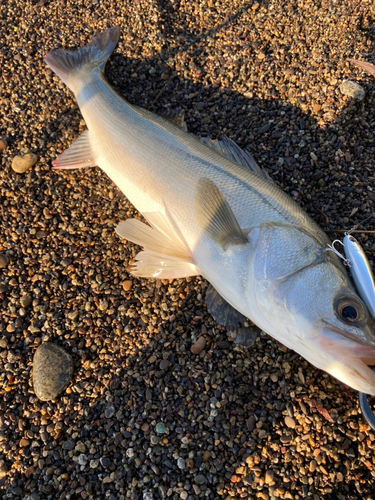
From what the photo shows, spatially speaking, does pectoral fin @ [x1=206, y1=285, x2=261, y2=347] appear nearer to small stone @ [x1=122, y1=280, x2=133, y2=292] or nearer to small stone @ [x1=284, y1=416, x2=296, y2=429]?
small stone @ [x1=284, y1=416, x2=296, y2=429]

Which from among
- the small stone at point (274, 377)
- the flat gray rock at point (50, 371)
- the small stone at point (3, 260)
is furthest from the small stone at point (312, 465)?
the small stone at point (3, 260)

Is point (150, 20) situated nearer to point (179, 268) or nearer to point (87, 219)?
point (87, 219)

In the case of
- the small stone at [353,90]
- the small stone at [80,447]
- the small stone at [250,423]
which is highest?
the small stone at [353,90]

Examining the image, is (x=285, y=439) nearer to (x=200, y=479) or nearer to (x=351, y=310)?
(x=200, y=479)

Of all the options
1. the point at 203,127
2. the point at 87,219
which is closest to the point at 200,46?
the point at 203,127

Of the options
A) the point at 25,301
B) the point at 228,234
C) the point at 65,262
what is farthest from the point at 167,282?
the point at 25,301

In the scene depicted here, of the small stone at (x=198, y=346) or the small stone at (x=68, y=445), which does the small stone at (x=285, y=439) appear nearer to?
the small stone at (x=198, y=346)

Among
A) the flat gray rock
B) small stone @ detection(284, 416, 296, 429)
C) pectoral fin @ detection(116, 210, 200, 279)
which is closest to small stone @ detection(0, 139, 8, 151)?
pectoral fin @ detection(116, 210, 200, 279)
